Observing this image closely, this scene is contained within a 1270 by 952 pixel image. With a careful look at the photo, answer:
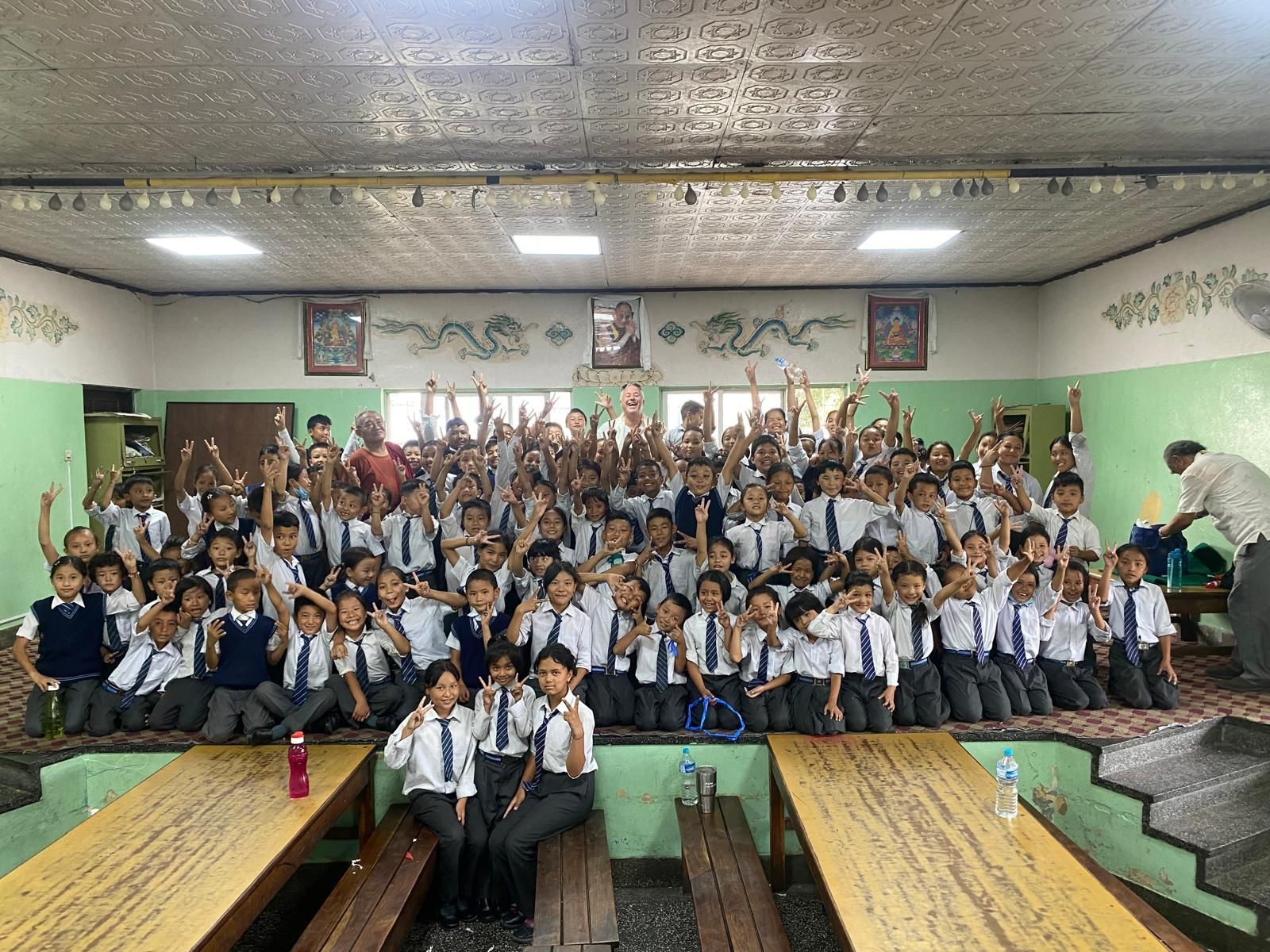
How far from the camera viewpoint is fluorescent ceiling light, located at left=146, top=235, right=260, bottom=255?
751cm

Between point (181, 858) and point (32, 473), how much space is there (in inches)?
249

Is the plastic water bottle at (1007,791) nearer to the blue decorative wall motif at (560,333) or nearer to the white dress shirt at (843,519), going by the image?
the white dress shirt at (843,519)

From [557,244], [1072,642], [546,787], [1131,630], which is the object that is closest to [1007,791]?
[1072,642]

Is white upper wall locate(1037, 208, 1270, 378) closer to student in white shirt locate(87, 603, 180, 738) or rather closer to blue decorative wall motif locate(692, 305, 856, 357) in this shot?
blue decorative wall motif locate(692, 305, 856, 357)

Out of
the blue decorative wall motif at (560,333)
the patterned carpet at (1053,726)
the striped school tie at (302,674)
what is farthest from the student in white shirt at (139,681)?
the blue decorative wall motif at (560,333)

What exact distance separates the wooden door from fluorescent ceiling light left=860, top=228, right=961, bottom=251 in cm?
736

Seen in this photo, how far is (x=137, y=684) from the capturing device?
5.11 m

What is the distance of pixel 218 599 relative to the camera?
5.45m

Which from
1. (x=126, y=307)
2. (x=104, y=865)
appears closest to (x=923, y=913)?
(x=104, y=865)

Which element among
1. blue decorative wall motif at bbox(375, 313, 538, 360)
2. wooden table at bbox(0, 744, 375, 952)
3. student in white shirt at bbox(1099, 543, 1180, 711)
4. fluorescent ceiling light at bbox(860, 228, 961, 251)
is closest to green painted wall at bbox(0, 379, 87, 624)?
A: blue decorative wall motif at bbox(375, 313, 538, 360)

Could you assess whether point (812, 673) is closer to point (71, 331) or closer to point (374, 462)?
point (374, 462)

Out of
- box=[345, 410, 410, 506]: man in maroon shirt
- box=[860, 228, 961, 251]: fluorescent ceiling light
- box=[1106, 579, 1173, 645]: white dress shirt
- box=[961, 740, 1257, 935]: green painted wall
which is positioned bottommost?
box=[961, 740, 1257, 935]: green painted wall

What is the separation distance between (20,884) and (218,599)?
8.24ft

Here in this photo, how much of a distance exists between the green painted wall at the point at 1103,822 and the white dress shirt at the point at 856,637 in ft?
2.13
